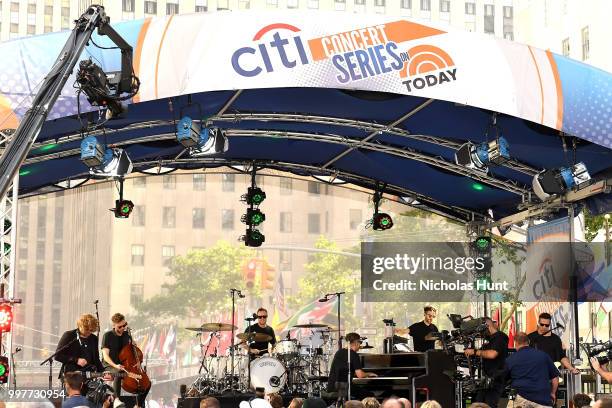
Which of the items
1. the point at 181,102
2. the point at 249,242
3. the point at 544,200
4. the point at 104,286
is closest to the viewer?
the point at 181,102

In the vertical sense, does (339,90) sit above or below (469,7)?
below

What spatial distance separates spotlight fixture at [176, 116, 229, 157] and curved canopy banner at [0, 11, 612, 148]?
1.20m

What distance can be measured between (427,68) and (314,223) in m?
73.0

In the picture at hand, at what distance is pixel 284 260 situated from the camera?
84.8 metres

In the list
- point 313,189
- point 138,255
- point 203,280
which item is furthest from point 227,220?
point 203,280

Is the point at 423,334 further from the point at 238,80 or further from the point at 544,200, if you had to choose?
the point at 238,80

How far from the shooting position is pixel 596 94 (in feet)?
51.4

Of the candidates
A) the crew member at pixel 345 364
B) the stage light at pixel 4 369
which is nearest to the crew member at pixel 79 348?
the stage light at pixel 4 369

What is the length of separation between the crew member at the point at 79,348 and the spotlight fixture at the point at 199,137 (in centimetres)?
287

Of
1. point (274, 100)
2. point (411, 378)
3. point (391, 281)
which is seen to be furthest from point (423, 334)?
point (274, 100)

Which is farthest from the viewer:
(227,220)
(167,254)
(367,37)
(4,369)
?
(227,220)

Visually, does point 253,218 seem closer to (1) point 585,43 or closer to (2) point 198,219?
(1) point 585,43

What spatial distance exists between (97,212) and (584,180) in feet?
236

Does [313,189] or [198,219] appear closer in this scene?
[198,219]
